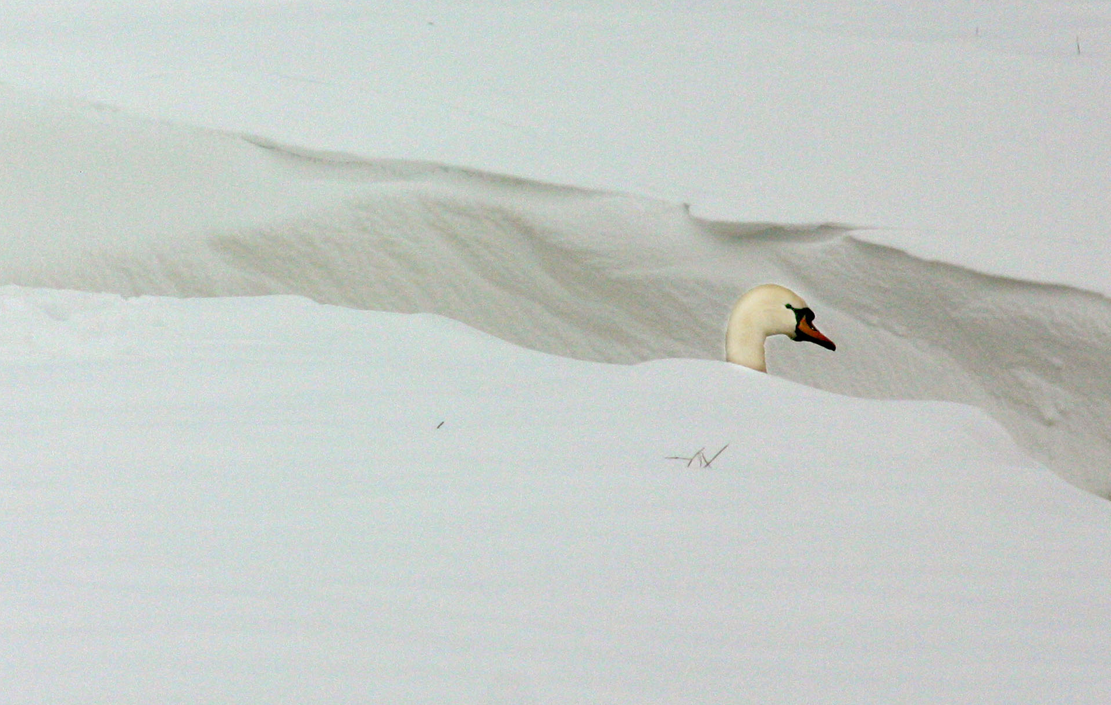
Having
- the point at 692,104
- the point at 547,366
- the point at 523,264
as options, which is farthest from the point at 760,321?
the point at 692,104

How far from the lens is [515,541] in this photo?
130 centimetres

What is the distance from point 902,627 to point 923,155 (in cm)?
267

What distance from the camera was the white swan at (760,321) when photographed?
8.45 feet

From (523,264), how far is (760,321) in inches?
37.0

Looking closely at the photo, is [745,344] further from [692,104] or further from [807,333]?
[692,104]

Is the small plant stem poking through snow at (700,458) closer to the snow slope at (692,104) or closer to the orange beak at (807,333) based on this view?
the orange beak at (807,333)

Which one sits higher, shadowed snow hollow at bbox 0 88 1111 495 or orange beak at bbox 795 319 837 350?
orange beak at bbox 795 319 837 350

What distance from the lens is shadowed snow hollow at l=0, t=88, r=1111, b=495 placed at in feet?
9.39

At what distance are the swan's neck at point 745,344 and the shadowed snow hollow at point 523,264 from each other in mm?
483

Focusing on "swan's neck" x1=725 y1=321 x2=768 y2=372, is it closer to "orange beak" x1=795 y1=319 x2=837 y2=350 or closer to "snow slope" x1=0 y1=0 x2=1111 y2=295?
"orange beak" x1=795 y1=319 x2=837 y2=350

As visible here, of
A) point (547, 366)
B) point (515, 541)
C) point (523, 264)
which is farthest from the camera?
point (523, 264)

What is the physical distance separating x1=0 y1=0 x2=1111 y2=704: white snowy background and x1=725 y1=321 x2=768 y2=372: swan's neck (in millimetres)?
149

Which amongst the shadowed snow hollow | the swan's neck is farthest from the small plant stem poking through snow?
the shadowed snow hollow

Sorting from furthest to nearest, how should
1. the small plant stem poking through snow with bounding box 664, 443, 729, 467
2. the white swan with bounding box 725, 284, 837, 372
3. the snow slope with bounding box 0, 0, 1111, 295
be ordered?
the snow slope with bounding box 0, 0, 1111, 295, the white swan with bounding box 725, 284, 837, 372, the small plant stem poking through snow with bounding box 664, 443, 729, 467
